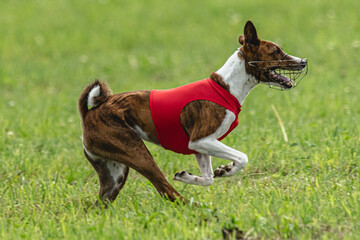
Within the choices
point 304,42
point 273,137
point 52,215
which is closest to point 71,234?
point 52,215

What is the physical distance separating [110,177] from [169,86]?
511 cm

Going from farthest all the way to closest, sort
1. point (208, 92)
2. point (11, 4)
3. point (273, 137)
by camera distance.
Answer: point (11, 4), point (273, 137), point (208, 92)

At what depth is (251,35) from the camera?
5.00 meters

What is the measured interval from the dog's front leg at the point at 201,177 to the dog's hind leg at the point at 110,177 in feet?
1.83

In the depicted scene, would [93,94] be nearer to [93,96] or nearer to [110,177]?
[93,96]

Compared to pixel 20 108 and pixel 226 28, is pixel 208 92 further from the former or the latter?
pixel 226 28

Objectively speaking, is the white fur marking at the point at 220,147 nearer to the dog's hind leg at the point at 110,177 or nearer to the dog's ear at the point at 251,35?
the dog's ear at the point at 251,35

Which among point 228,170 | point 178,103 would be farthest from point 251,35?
point 228,170

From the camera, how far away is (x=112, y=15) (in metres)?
14.6

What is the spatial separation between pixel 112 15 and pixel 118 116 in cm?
983

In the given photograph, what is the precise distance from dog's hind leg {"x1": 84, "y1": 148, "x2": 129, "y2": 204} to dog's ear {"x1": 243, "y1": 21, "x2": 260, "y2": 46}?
1593 mm

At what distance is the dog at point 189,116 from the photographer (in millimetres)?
5012

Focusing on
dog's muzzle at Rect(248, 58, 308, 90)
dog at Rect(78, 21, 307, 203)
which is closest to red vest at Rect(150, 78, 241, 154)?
dog at Rect(78, 21, 307, 203)

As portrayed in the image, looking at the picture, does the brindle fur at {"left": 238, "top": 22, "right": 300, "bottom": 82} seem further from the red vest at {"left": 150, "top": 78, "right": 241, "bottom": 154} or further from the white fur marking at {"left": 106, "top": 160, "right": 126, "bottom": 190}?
the white fur marking at {"left": 106, "top": 160, "right": 126, "bottom": 190}
